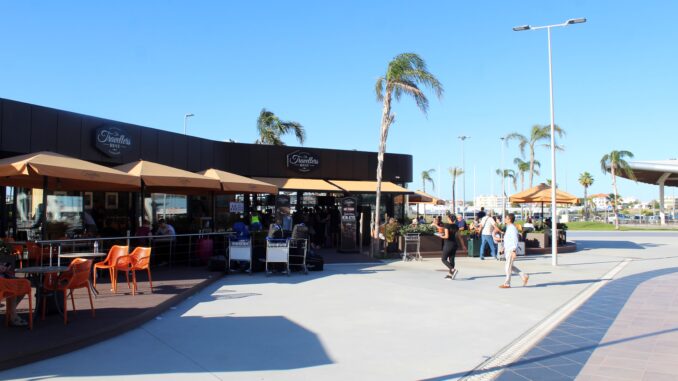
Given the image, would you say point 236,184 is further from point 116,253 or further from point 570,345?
point 570,345

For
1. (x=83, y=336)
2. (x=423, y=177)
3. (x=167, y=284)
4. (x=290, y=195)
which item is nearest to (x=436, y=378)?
(x=83, y=336)

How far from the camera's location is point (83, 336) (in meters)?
6.14

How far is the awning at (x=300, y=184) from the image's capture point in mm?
21203

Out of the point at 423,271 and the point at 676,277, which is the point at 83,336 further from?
the point at 676,277

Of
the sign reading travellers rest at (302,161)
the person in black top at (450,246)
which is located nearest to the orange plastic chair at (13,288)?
the person in black top at (450,246)

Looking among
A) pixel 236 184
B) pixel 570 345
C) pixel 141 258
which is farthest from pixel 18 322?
pixel 236 184

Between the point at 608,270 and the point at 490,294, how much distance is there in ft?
22.8

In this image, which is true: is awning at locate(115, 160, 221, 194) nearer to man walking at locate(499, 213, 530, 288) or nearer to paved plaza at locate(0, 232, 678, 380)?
paved plaza at locate(0, 232, 678, 380)

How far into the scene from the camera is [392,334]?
7.11 m

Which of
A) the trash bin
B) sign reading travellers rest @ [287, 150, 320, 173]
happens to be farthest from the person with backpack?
sign reading travellers rest @ [287, 150, 320, 173]

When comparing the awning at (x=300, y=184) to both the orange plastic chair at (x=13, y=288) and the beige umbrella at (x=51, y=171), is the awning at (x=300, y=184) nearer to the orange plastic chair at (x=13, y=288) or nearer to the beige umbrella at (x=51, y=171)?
the beige umbrella at (x=51, y=171)

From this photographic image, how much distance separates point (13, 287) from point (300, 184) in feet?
52.0

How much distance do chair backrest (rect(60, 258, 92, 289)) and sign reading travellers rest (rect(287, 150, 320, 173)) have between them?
15.8m

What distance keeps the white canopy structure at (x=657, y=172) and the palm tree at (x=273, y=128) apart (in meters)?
38.0
